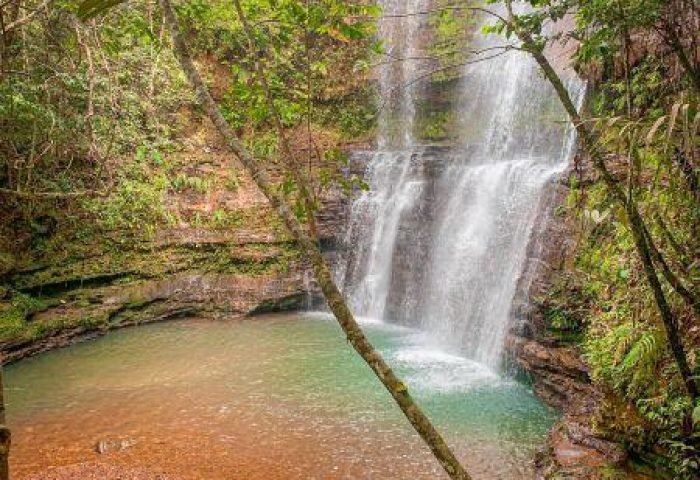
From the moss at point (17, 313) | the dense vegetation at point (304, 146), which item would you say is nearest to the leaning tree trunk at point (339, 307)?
the dense vegetation at point (304, 146)

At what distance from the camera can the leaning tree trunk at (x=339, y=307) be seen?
2.26 m

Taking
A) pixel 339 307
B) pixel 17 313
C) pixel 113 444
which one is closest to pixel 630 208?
pixel 339 307

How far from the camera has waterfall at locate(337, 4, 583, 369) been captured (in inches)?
376

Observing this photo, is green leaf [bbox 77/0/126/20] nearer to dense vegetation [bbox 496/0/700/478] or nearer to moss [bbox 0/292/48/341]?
dense vegetation [bbox 496/0/700/478]

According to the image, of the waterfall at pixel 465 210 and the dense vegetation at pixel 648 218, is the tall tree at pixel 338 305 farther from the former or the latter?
the waterfall at pixel 465 210

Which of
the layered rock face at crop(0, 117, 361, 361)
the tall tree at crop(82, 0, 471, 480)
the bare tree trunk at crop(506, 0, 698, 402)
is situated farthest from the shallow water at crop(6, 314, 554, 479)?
the tall tree at crop(82, 0, 471, 480)

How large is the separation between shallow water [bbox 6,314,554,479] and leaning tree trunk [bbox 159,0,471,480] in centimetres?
369

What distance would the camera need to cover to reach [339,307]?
2.32m

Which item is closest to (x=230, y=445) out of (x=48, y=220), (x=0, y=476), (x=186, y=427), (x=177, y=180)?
(x=186, y=427)

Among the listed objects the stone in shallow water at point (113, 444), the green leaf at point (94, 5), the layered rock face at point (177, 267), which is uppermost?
the green leaf at point (94, 5)

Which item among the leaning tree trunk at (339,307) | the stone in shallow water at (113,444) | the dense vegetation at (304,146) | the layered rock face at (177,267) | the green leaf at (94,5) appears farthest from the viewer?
the layered rock face at (177,267)

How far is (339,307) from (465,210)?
30.4 feet

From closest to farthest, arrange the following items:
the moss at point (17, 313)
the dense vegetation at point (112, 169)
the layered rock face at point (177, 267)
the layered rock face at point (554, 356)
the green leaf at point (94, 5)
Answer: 1. the green leaf at point (94, 5)
2. the layered rock face at point (554, 356)
3. the dense vegetation at point (112, 169)
4. the moss at point (17, 313)
5. the layered rock face at point (177, 267)

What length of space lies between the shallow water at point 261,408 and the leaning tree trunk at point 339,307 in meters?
3.69
